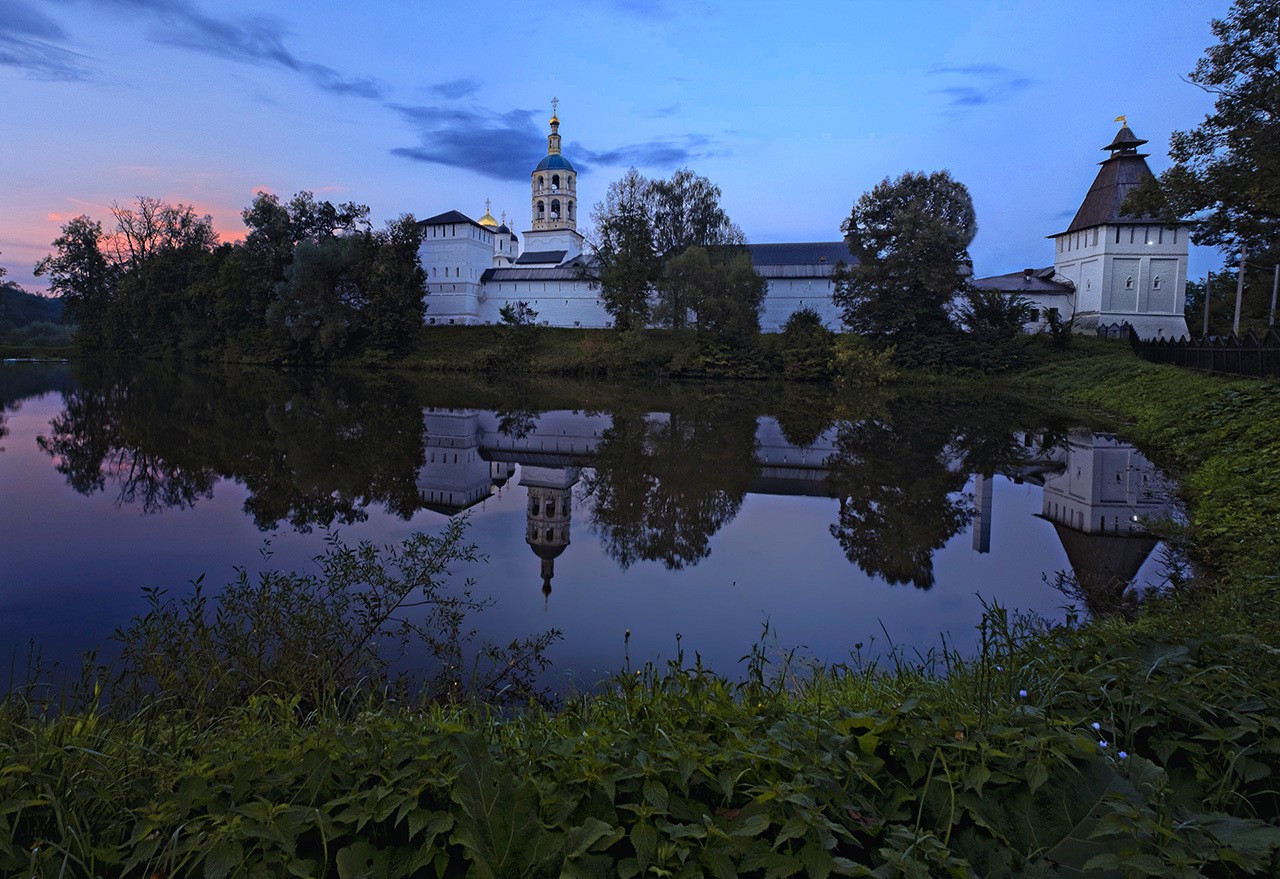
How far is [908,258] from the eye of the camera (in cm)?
2983

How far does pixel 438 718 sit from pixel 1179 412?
49.4 ft

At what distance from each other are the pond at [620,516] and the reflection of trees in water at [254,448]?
3.1 inches

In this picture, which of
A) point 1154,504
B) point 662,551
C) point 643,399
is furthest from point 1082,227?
point 662,551

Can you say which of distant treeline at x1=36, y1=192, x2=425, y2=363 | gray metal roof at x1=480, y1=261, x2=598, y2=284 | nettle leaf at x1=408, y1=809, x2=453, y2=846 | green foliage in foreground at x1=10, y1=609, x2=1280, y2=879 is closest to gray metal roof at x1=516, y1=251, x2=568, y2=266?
gray metal roof at x1=480, y1=261, x2=598, y2=284

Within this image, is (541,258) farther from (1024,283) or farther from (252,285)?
(1024,283)

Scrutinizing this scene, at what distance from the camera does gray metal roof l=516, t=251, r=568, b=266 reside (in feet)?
171

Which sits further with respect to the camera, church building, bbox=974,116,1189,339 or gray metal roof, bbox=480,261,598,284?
gray metal roof, bbox=480,261,598,284

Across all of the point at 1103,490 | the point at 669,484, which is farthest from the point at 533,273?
the point at 1103,490

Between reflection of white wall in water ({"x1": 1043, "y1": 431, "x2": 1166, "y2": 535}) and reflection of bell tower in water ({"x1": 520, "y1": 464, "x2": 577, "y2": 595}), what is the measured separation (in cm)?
569

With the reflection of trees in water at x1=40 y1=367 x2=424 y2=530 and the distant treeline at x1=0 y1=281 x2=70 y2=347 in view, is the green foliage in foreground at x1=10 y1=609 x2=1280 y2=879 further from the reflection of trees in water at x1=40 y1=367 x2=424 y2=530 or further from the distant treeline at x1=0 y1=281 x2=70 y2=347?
the distant treeline at x1=0 y1=281 x2=70 y2=347

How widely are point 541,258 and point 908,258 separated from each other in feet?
98.0

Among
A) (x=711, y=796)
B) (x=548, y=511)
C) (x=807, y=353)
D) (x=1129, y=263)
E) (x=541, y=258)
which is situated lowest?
(x=548, y=511)

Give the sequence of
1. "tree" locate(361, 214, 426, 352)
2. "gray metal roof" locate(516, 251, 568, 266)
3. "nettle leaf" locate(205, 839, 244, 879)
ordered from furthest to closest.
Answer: "gray metal roof" locate(516, 251, 568, 266)
"tree" locate(361, 214, 426, 352)
"nettle leaf" locate(205, 839, 244, 879)

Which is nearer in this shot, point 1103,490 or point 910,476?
point 1103,490
